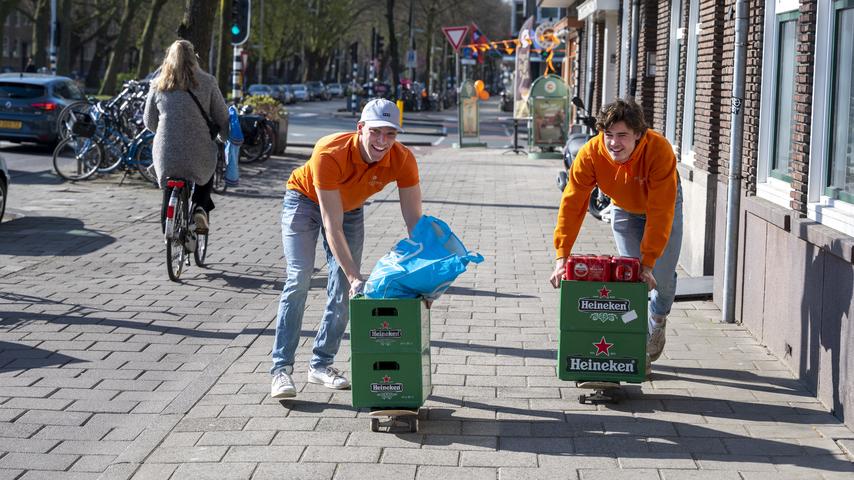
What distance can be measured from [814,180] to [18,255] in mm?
7176

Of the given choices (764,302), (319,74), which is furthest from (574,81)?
(319,74)

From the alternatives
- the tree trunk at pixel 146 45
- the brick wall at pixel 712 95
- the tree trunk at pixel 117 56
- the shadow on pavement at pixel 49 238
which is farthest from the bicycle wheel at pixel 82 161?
the tree trunk at pixel 117 56

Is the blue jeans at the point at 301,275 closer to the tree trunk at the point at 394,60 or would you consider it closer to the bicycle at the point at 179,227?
the bicycle at the point at 179,227

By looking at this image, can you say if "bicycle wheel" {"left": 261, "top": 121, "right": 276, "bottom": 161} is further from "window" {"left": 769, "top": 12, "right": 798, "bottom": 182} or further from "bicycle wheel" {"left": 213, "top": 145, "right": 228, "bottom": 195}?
"window" {"left": 769, "top": 12, "right": 798, "bottom": 182}

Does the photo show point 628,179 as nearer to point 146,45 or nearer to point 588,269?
point 588,269

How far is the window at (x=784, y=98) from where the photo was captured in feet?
23.9

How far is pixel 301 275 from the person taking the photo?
18.8ft

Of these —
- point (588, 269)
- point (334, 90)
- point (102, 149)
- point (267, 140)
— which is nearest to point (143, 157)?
point (102, 149)

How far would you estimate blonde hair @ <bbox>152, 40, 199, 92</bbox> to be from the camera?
902cm

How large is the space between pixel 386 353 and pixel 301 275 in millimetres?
689

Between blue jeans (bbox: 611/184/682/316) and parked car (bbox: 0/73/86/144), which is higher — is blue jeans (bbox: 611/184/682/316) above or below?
below

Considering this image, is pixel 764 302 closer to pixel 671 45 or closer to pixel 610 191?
pixel 610 191

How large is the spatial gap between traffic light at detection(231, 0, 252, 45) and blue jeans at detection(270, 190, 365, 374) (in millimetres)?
13414

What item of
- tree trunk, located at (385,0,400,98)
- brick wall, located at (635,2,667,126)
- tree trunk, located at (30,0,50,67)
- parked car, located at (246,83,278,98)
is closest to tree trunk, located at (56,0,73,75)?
tree trunk, located at (30,0,50,67)
